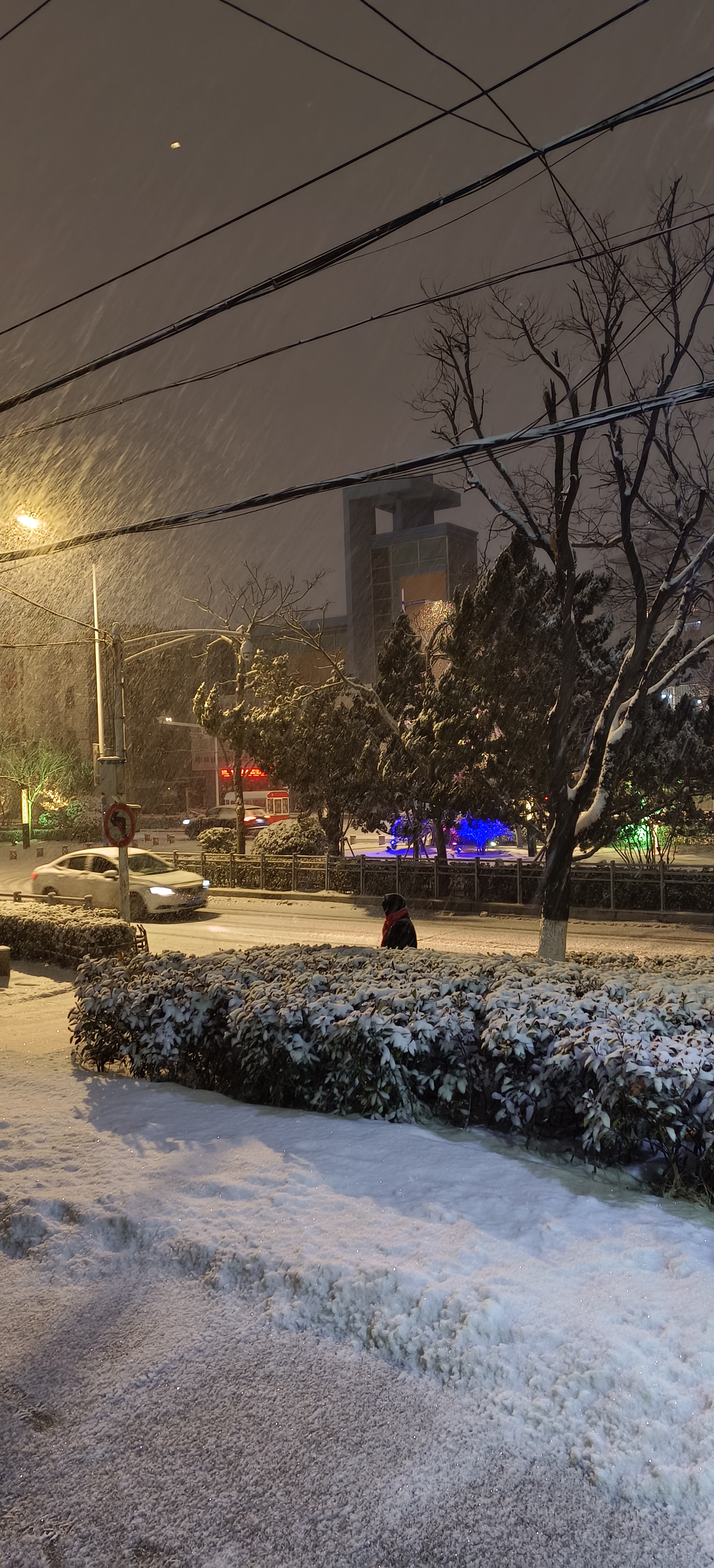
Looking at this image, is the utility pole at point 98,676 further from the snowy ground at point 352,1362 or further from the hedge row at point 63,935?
the snowy ground at point 352,1362

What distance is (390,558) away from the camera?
230 ft

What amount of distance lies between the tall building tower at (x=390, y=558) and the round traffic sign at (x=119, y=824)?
179ft

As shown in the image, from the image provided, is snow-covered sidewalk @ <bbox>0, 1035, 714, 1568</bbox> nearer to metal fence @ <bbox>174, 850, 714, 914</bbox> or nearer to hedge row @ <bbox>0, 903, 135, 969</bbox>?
A: hedge row @ <bbox>0, 903, 135, 969</bbox>

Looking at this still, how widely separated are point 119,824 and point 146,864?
1019 cm

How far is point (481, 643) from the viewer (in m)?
19.4

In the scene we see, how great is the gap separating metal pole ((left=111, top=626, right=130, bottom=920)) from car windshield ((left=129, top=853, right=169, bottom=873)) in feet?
24.3

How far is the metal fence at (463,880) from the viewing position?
20.5 metres

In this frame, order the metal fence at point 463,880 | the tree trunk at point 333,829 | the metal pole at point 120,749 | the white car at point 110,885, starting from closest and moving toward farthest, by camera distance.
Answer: the metal pole at point 120,749
the metal fence at point 463,880
the white car at point 110,885
the tree trunk at point 333,829

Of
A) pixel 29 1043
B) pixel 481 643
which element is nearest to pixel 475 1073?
pixel 29 1043

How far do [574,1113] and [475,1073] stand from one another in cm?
66

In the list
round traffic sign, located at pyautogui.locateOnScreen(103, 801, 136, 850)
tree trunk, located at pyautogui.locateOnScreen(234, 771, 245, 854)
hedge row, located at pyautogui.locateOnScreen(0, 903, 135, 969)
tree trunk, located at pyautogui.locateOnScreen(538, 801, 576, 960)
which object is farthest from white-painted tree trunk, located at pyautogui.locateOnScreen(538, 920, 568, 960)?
tree trunk, located at pyautogui.locateOnScreen(234, 771, 245, 854)

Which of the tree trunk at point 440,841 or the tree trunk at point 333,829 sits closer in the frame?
the tree trunk at point 440,841

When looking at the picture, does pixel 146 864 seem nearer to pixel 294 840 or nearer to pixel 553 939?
pixel 294 840

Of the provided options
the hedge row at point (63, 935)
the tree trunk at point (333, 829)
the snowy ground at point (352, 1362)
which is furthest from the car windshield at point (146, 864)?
the snowy ground at point (352, 1362)
